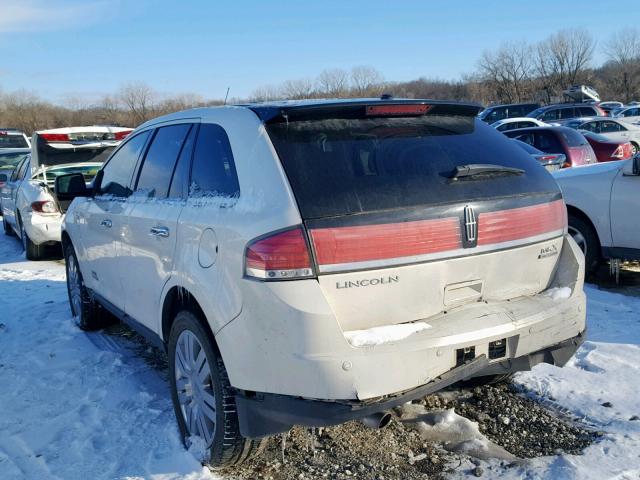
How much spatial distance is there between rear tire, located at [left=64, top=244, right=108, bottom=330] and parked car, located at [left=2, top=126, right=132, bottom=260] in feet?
10.7

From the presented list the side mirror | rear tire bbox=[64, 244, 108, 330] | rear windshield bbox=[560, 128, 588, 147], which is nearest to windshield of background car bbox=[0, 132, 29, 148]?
rear tire bbox=[64, 244, 108, 330]

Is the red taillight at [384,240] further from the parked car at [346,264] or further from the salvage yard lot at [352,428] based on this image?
the salvage yard lot at [352,428]

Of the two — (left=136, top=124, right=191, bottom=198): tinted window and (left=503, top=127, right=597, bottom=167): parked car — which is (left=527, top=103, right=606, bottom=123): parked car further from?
(left=136, top=124, right=191, bottom=198): tinted window

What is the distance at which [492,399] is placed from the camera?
356 centimetres

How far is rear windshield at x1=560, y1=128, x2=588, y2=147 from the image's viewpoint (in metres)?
11.7

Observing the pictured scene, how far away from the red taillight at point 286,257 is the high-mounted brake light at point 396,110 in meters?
0.76

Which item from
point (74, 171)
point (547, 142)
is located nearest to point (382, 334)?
point (74, 171)

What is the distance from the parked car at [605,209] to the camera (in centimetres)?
556

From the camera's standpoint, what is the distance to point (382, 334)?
7.98 feet

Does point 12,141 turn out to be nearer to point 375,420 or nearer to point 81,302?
point 81,302

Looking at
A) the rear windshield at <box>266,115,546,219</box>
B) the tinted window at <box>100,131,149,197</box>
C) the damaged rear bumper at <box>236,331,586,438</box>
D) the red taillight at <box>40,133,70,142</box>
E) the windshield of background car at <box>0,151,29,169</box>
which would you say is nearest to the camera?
the damaged rear bumper at <box>236,331,586,438</box>

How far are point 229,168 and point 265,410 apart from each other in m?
1.11

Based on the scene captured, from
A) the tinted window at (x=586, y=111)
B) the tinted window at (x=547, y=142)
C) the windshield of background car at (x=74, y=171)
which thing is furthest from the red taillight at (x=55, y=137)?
the tinted window at (x=586, y=111)

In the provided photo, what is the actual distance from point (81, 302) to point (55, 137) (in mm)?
4081
